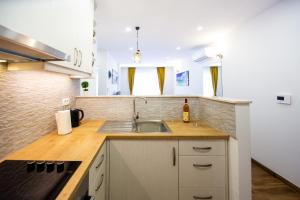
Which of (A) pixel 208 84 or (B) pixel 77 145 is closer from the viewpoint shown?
(B) pixel 77 145

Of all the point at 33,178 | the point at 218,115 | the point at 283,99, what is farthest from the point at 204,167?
the point at 283,99

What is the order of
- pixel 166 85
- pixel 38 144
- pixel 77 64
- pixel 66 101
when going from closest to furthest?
pixel 38 144, pixel 77 64, pixel 66 101, pixel 166 85

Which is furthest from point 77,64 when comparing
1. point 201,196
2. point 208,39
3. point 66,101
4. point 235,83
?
point 208,39

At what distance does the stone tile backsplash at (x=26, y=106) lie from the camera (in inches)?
39.0

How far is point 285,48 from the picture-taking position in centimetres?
223

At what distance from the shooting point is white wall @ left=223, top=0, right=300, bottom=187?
2.10 m

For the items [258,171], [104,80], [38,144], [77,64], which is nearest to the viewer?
[38,144]

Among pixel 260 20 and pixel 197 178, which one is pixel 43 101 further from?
pixel 260 20

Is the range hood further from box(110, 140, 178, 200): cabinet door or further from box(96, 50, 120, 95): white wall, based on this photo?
box(96, 50, 120, 95): white wall

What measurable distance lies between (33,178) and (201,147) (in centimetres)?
113

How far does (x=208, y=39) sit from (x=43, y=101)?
400cm

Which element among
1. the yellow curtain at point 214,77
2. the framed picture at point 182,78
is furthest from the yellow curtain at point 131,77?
the yellow curtain at point 214,77

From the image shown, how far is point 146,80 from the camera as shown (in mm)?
9047

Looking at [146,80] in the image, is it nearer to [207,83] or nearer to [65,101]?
[207,83]
